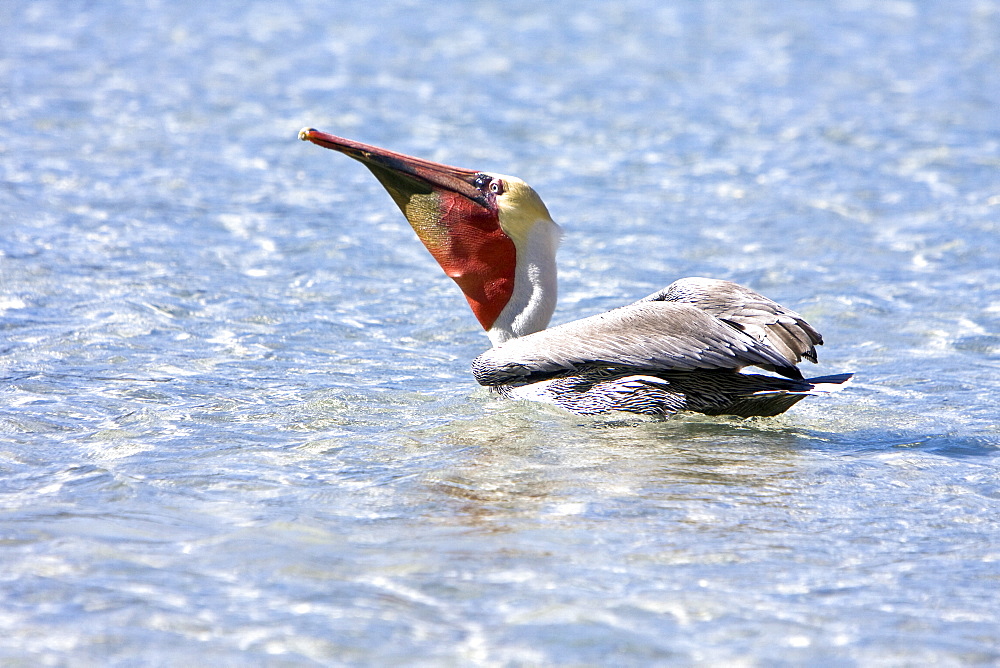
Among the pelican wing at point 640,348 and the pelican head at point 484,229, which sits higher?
the pelican head at point 484,229

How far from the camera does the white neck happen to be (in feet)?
16.0

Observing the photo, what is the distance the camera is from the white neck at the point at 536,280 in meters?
4.87

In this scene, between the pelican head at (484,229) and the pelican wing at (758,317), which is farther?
the pelican head at (484,229)

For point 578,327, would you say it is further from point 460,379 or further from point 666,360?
point 460,379

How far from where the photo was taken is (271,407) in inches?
183

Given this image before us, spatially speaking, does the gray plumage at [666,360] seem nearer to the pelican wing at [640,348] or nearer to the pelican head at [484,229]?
the pelican wing at [640,348]

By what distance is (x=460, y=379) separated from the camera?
521 cm

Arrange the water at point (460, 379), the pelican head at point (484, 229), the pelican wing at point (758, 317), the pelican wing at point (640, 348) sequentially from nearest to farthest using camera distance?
the water at point (460, 379) → the pelican wing at point (640, 348) → the pelican wing at point (758, 317) → the pelican head at point (484, 229)

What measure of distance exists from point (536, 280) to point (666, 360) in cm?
85

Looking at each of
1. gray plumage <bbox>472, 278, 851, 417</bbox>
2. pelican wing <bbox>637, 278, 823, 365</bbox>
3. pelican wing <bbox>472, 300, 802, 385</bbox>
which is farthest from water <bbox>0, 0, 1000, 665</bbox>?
pelican wing <bbox>637, 278, 823, 365</bbox>

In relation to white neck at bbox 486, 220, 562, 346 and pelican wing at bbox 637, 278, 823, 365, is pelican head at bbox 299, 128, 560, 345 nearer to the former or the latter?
white neck at bbox 486, 220, 562, 346

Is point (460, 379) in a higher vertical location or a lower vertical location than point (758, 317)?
lower

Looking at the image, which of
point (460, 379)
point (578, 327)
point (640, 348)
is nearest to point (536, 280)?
point (578, 327)

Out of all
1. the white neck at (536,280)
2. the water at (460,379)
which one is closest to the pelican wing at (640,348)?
the water at (460,379)
